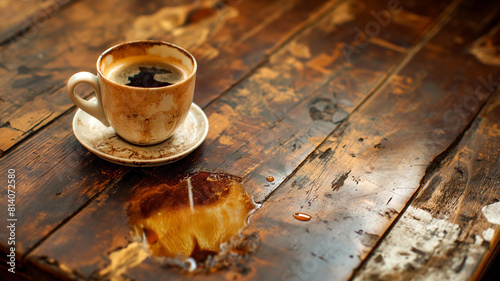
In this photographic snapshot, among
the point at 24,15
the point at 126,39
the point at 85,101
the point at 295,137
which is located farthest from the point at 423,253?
the point at 24,15

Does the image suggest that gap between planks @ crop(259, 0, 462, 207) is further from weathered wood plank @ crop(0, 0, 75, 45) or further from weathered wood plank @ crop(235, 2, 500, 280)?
weathered wood plank @ crop(0, 0, 75, 45)

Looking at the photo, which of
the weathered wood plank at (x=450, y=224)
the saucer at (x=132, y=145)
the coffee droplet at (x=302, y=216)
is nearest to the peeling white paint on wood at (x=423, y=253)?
the weathered wood plank at (x=450, y=224)

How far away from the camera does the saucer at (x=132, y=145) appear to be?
31.9 inches

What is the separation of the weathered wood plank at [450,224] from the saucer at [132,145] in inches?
16.8

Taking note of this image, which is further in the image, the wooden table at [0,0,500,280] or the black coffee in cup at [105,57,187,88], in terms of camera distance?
the black coffee in cup at [105,57,187,88]

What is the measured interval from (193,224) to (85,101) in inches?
13.3

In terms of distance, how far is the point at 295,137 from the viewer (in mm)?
955

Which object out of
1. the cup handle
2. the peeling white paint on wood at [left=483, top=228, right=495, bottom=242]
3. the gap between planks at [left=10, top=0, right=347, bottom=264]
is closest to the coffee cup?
the cup handle

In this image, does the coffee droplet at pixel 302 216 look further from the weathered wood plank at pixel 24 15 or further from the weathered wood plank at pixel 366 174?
the weathered wood plank at pixel 24 15

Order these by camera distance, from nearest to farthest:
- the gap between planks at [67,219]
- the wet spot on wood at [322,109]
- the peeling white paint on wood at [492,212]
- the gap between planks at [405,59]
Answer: the gap between planks at [67,219], the peeling white paint on wood at [492,212], the gap between planks at [405,59], the wet spot on wood at [322,109]

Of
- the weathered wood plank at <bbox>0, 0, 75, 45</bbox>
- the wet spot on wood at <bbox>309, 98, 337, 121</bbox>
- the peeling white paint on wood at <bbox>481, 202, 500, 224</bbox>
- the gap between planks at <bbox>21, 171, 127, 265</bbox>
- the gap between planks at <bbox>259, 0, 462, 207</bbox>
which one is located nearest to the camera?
the gap between planks at <bbox>21, 171, 127, 265</bbox>

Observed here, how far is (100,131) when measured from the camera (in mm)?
874

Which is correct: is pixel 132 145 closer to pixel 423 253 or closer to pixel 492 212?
pixel 423 253

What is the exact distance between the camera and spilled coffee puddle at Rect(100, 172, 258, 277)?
69cm
